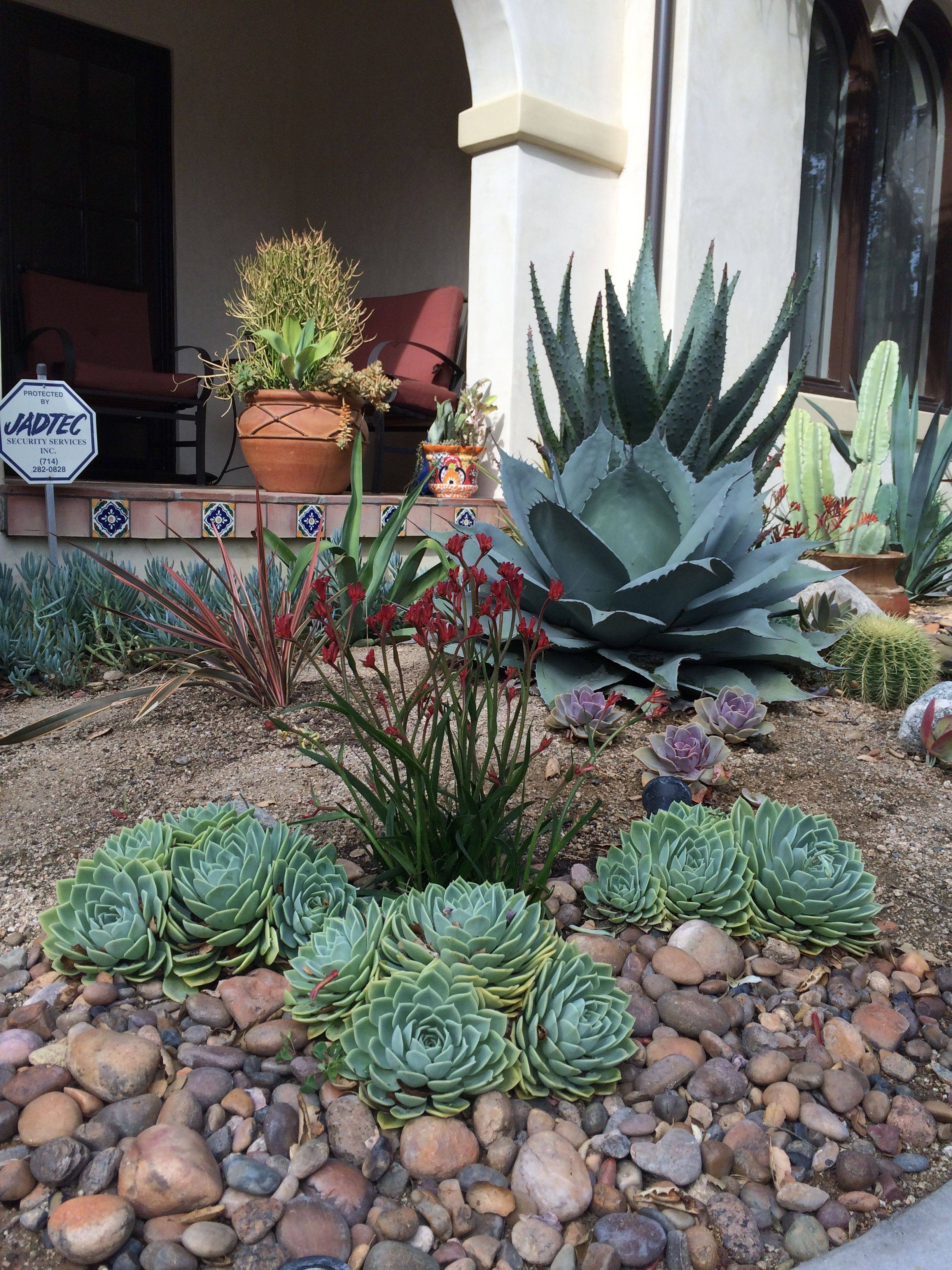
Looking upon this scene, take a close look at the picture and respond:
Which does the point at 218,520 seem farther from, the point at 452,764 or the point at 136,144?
the point at 136,144

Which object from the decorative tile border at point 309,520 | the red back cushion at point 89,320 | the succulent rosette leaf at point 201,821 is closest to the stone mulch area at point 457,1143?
the succulent rosette leaf at point 201,821

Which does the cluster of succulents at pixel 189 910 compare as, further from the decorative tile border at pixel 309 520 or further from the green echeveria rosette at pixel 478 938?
the decorative tile border at pixel 309 520

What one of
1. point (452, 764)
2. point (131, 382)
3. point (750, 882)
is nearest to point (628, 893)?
point (750, 882)

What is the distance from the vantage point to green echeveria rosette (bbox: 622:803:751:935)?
55.3 inches

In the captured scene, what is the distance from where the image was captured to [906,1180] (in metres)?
1.04

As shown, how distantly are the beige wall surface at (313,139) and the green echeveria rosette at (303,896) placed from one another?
5014 millimetres

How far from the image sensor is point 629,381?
2768 mm

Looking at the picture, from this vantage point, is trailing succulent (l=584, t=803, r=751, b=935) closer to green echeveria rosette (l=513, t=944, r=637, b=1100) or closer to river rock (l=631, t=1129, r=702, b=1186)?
green echeveria rosette (l=513, t=944, r=637, b=1100)

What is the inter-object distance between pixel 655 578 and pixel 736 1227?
148 cm

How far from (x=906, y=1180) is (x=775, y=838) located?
20.8 inches

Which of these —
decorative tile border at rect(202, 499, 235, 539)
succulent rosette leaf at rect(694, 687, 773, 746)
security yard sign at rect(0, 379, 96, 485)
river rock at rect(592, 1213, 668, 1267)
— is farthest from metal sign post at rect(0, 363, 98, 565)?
river rock at rect(592, 1213, 668, 1267)

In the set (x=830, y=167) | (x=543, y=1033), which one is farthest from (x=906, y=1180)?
(x=830, y=167)

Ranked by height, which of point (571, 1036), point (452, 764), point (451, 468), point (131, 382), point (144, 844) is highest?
point (131, 382)

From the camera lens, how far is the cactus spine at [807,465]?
429cm
